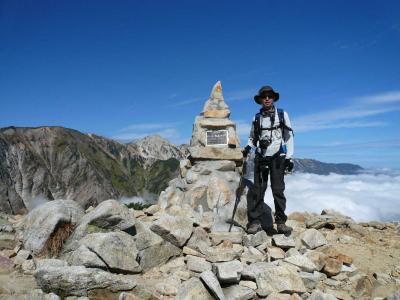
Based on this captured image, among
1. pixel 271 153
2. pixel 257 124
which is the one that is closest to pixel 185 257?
pixel 271 153

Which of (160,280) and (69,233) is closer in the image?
(160,280)

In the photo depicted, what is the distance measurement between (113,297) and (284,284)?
3.56 metres

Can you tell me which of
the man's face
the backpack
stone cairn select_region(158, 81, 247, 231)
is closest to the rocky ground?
stone cairn select_region(158, 81, 247, 231)

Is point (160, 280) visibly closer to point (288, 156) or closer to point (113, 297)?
point (113, 297)

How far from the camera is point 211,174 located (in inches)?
525

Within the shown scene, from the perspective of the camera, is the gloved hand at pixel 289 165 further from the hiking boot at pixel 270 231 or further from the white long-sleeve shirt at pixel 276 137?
the hiking boot at pixel 270 231

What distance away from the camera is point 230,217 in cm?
1163

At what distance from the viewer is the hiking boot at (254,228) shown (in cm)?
1109

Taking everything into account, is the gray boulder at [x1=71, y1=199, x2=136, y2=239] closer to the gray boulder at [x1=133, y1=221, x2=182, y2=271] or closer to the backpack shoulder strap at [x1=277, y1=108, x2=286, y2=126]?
the gray boulder at [x1=133, y1=221, x2=182, y2=271]

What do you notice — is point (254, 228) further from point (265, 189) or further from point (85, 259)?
point (85, 259)

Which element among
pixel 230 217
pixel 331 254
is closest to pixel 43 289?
pixel 230 217

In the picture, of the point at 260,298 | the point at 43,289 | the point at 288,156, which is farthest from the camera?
the point at 288,156

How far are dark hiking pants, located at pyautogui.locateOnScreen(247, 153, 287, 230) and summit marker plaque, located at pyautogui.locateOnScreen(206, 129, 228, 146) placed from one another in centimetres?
274

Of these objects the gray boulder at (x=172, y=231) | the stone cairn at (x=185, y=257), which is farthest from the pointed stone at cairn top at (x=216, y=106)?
the gray boulder at (x=172, y=231)
